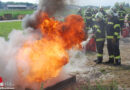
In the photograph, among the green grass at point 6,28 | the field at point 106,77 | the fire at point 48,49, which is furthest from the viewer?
the green grass at point 6,28

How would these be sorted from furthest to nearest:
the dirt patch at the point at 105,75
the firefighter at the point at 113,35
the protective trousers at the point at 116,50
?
the protective trousers at the point at 116,50, the firefighter at the point at 113,35, the dirt patch at the point at 105,75

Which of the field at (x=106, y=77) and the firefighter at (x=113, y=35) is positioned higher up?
the firefighter at (x=113, y=35)

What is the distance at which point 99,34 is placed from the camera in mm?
6969

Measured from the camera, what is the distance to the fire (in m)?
4.11

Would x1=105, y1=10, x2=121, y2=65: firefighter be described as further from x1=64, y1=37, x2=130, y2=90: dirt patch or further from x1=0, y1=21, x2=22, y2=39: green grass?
x1=0, y1=21, x2=22, y2=39: green grass

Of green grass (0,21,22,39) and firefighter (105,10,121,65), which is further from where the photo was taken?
green grass (0,21,22,39)

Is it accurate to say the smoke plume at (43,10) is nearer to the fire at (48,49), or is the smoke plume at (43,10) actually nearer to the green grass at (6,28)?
the fire at (48,49)

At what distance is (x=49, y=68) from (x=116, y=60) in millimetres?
3606

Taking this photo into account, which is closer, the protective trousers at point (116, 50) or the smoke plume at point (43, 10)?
the smoke plume at point (43, 10)

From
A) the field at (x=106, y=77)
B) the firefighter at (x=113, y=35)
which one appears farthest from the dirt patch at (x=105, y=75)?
the firefighter at (x=113, y=35)

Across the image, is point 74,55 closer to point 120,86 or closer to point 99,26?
point 99,26

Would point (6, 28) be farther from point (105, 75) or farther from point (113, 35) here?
point (105, 75)

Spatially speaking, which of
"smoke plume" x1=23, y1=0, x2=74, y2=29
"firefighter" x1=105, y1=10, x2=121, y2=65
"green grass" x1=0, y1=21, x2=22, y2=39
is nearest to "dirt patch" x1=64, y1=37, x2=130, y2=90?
"firefighter" x1=105, y1=10, x2=121, y2=65

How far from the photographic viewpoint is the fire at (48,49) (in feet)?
13.5
